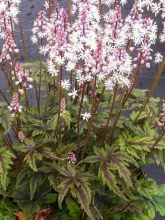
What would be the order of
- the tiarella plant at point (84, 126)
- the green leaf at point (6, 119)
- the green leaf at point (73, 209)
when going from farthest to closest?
1. the green leaf at point (73, 209)
2. the green leaf at point (6, 119)
3. the tiarella plant at point (84, 126)

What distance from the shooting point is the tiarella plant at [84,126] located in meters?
2.00

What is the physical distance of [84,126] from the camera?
2.40m

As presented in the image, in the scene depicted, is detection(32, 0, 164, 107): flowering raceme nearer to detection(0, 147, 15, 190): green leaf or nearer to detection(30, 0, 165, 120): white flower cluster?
detection(30, 0, 165, 120): white flower cluster

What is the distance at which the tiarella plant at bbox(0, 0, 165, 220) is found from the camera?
78.5 inches

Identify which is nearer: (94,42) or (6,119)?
(94,42)

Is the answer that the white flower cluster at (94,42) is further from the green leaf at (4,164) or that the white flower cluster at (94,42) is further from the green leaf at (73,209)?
the green leaf at (73,209)

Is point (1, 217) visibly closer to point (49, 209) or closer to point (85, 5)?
point (49, 209)

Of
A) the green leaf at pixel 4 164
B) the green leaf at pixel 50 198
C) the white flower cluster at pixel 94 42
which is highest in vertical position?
the white flower cluster at pixel 94 42

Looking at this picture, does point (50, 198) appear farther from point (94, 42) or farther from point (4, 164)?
point (94, 42)

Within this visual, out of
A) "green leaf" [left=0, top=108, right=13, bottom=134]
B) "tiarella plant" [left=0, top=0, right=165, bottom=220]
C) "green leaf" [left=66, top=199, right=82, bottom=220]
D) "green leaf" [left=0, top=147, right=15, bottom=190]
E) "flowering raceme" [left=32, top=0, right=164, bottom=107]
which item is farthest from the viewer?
"green leaf" [left=66, top=199, right=82, bottom=220]

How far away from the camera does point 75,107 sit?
2506 mm

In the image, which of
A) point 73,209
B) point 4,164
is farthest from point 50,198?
point 4,164

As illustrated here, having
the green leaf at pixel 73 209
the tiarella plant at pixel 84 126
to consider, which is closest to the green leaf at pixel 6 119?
the tiarella plant at pixel 84 126

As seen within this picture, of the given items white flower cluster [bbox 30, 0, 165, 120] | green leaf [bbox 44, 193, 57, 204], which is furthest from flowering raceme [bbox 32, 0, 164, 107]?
green leaf [bbox 44, 193, 57, 204]
